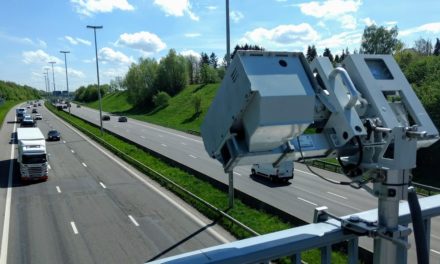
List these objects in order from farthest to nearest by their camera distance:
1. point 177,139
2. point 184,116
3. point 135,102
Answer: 1. point 135,102
2. point 184,116
3. point 177,139

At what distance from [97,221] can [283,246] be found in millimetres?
19835

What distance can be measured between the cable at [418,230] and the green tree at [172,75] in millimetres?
112874

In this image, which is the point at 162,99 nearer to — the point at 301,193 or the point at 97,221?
the point at 301,193

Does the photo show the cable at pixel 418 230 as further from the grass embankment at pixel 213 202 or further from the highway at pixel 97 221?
the highway at pixel 97 221

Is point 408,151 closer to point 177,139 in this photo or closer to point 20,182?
point 20,182

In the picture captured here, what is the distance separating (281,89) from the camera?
8.68 feet

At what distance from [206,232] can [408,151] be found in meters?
17.3

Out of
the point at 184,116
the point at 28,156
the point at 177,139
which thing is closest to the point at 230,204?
the point at 28,156

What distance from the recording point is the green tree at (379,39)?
87.7 m

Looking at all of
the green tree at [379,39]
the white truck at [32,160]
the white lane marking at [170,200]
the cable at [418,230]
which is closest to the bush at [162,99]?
the green tree at [379,39]

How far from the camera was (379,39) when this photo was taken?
3489 inches

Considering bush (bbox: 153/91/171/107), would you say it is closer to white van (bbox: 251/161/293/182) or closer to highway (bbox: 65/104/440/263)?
highway (bbox: 65/104/440/263)

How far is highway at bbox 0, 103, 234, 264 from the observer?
56.0 ft

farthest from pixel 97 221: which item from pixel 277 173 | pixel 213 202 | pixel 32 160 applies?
pixel 277 173
